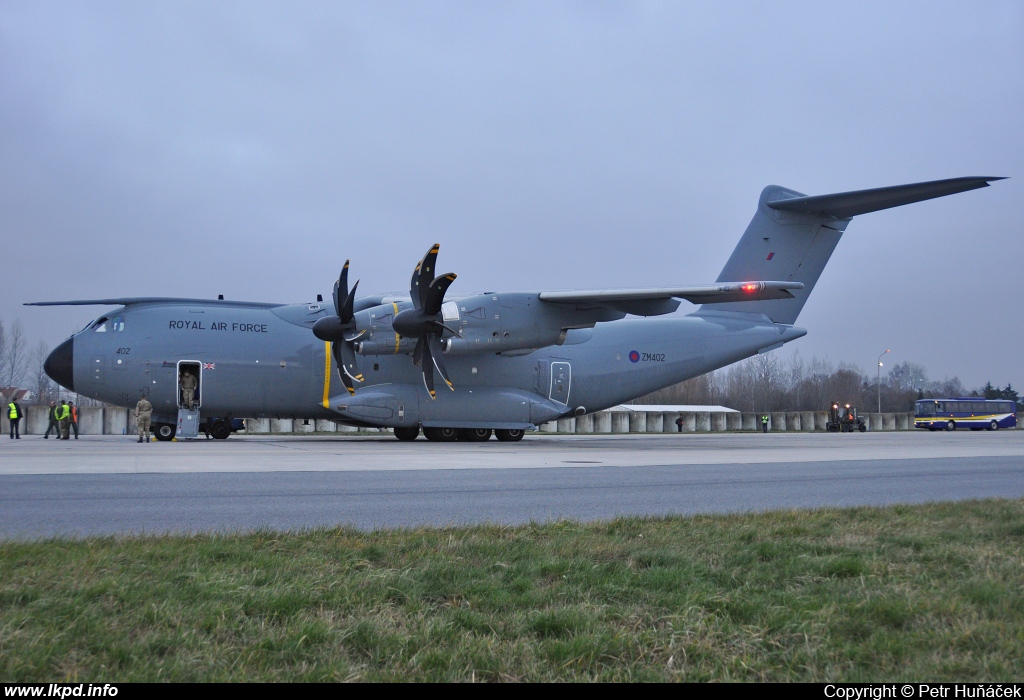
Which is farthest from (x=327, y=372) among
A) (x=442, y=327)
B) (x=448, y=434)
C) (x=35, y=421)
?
(x=35, y=421)

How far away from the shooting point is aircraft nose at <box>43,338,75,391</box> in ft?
67.7

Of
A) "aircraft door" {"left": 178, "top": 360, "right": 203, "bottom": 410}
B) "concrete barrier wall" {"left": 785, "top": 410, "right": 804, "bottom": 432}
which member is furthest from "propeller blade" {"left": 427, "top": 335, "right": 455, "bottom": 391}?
"concrete barrier wall" {"left": 785, "top": 410, "right": 804, "bottom": 432}

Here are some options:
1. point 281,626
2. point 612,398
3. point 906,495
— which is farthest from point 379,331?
point 281,626

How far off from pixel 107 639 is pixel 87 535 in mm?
2846

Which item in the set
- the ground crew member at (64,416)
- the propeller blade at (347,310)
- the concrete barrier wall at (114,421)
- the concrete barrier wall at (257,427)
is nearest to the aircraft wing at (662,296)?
the propeller blade at (347,310)

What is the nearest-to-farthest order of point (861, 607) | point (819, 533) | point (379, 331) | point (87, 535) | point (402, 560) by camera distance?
1. point (861, 607)
2. point (402, 560)
3. point (87, 535)
4. point (819, 533)
5. point (379, 331)

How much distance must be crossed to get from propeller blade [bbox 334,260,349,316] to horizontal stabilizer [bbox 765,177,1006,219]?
13211 millimetres

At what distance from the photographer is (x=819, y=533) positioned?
259 inches

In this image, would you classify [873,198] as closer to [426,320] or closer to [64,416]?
[426,320]

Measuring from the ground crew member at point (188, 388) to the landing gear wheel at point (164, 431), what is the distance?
138cm

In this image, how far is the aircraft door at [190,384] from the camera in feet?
69.5

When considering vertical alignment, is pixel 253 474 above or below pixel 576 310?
below

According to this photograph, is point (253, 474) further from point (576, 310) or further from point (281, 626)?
point (576, 310)

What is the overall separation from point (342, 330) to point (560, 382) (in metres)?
7.68
